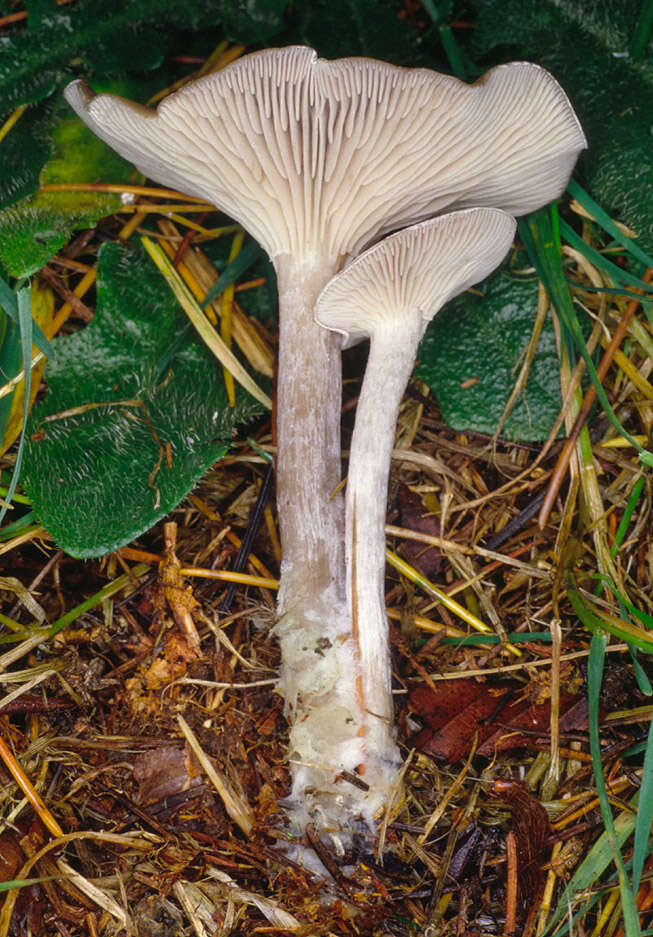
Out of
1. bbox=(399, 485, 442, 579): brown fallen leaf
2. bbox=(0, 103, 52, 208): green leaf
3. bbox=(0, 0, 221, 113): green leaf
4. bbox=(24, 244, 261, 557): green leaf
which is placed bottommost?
bbox=(399, 485, 442, 579): brown fallen leaf

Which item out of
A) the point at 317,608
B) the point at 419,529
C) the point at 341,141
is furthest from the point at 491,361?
the point at 317,608

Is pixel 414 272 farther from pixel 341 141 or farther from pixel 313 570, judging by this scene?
pixel 313 570

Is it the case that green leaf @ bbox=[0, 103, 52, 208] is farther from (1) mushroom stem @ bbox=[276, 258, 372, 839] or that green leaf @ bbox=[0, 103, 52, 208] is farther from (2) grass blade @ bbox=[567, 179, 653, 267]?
(2) grass blade @ bbox=[567, 179, 653, 267]

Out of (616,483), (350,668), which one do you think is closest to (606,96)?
(616,483)

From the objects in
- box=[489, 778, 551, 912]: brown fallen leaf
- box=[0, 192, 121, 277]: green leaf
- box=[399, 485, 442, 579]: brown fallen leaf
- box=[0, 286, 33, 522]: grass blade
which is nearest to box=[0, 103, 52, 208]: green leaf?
box=[0, 192, 121, 277]: green leaf

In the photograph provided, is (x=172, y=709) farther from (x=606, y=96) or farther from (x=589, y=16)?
(x=589, y=16)

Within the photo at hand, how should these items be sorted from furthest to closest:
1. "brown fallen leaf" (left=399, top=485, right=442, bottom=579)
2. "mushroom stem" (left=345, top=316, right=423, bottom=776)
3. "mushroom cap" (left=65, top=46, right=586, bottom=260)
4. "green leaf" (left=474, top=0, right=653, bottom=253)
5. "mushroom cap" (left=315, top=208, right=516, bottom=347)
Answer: "brown fallen leaf" (left=399, top=485, right=442, bottom=579), "green leaf" (left=474, top=0, right=653, bottom=253), "mushroom stem" (left=345, top=316, right=423, bottom=776), "mushroom cap" (left=315, top=208, right=516, bottom=347), "mushroom cap" (left=65, top=46, right=586, bottom=260)

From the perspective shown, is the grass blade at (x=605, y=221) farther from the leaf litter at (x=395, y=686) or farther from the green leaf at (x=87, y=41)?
the green leaf at (x=87, y=41)
